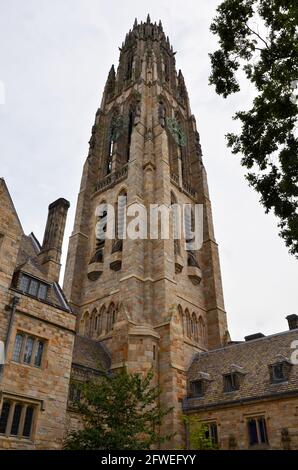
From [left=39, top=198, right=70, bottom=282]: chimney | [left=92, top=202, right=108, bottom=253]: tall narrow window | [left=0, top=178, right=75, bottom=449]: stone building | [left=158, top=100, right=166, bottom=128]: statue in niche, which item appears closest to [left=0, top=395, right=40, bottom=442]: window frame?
[left=0, top=178, right=75, bottom=449]: stone building

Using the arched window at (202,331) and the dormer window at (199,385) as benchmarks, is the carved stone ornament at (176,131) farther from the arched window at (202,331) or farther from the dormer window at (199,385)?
the dormer window at (199,385)

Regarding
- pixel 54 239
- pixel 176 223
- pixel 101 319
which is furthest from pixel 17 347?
pixel 176 223

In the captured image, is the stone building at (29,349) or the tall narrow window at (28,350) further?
the tall narrow window at (28,350)

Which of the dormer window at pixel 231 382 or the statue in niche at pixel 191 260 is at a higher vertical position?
the statue in niche at pixel 191 260

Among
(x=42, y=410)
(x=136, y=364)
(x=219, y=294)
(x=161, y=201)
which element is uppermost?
(x=161, y=201)

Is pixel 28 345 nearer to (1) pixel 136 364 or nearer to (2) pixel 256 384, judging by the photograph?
(1) pixel 136 364

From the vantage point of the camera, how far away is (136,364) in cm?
2359

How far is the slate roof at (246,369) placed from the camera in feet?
69.3

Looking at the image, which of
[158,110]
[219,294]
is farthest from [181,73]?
[219,294]

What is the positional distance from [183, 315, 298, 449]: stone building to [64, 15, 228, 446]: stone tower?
1.57m

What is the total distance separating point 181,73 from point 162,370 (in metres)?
44.7

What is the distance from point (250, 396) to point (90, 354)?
9.43 metres

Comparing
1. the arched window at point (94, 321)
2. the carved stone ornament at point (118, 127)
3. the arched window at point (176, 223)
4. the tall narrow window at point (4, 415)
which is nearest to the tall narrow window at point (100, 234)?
the arched window at point (94, 321)
